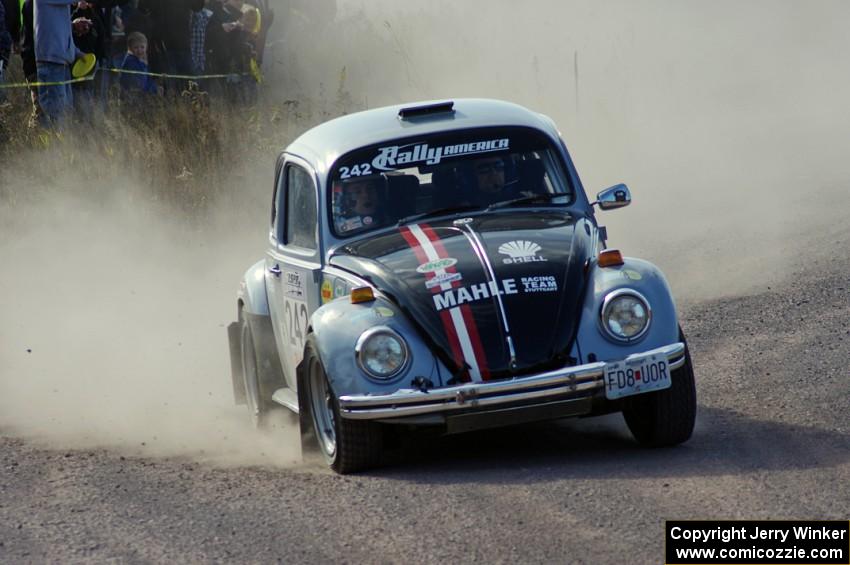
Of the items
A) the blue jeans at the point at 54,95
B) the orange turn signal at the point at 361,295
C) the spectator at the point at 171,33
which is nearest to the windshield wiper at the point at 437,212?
the orange turn signal at the point at 361,295

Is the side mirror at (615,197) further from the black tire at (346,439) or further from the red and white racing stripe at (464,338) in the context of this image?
the black tire at (346,439)

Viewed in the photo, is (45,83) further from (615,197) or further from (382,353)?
(382,353)

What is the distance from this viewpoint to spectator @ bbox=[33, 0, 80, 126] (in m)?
15.2

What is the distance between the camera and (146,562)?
19.8ft

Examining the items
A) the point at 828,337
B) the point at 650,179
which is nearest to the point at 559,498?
the point at 828,337

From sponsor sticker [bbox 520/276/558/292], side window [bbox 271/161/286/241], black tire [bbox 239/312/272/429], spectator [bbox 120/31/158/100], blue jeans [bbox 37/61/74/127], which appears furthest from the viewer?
spectator [bbox 120/31/158/100]

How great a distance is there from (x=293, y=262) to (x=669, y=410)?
2.60 meters

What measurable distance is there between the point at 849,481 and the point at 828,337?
3.58 metres

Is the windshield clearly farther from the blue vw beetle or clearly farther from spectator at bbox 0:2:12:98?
spectator at bbox 0:2:12:98

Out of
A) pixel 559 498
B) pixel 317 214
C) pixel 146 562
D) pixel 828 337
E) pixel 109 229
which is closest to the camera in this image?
pixel 146 562

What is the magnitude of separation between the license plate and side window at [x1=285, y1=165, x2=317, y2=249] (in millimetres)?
2243

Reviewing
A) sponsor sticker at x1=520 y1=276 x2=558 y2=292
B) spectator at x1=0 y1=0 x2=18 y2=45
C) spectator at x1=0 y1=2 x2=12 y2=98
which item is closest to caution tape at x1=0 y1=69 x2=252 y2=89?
spectator at x1=0 y1=2 x2=12 y2=98

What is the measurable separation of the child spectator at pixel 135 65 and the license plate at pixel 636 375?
1073cm

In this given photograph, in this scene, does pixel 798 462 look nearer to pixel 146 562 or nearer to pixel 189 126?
pixel 146 562
